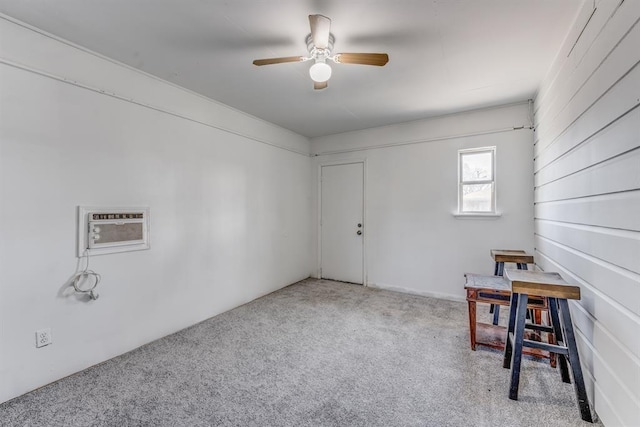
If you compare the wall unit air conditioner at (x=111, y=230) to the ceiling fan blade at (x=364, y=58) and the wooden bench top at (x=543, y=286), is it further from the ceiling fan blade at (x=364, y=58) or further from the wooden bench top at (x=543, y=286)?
the wooden bench top at (x=543, y=286)

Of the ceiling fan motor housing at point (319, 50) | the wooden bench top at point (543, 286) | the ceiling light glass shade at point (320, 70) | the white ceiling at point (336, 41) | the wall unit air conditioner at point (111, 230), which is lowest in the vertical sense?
the wooden bench top at point (543, 286)

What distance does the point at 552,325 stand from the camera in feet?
6.91

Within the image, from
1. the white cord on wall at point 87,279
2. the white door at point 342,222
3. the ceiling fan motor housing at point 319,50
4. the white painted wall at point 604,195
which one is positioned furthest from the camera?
the white door at point 342,222

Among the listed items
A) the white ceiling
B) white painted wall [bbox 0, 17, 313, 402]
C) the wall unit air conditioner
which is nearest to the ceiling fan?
the white ceiling

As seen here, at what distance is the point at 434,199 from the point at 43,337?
13.8ft

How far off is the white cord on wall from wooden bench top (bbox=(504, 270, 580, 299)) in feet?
10.3

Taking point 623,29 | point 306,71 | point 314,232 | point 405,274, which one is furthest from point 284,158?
point 623,29

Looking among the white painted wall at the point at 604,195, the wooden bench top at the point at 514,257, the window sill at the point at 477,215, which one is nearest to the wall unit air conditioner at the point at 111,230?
the white painted wall at the point at 604,195

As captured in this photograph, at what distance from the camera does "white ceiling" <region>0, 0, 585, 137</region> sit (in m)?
1.81

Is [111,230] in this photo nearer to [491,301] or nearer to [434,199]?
[491,301]

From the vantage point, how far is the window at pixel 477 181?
12.0ft

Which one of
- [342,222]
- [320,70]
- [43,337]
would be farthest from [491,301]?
[43,337]

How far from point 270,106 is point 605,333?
11.6ft

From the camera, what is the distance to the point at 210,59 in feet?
7.98
